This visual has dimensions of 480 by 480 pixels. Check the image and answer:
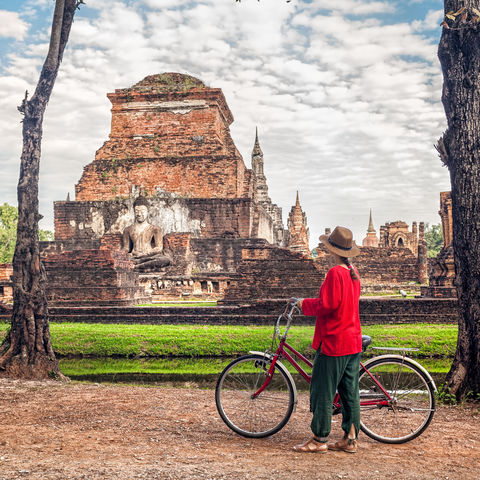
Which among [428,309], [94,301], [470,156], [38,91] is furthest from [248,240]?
[470,156]

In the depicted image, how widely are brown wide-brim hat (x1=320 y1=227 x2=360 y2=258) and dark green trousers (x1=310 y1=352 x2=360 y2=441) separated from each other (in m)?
0.69

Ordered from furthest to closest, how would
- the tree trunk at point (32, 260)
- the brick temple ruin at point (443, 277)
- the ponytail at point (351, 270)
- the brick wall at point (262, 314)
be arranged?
the brick temple ruin at point (443, 277), the brick wall at point (262, 314), the tree trunk at point (32, 260), the ponytail at point (351, 270)

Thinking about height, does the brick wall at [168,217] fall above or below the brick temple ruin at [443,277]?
above

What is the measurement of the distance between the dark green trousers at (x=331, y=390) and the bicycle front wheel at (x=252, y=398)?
0.30 m

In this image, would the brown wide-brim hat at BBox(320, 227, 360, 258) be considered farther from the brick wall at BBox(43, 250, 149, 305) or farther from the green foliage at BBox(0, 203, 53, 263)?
the green foliage at BBox(0, 203, 53, 263)

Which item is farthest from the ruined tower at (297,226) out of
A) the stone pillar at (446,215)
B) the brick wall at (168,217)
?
the stone pillar at (446,215)

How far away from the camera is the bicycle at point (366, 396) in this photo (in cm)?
409

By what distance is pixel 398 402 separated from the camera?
4.18 metres

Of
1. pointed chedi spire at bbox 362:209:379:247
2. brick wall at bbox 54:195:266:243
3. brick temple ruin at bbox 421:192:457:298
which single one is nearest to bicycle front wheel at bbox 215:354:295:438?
brick temple ruin at bbox 421:192:457:298

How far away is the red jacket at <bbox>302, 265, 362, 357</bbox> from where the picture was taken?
12.1 ft

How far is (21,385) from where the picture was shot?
5984 millimetres

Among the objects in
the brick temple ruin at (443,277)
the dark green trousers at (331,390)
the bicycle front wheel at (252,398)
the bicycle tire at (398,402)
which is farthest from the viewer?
the brick temple ruin at (443,277)

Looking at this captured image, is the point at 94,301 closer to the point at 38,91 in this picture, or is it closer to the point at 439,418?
the point at 38,91

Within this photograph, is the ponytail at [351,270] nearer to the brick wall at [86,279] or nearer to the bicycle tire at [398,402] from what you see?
the bicycle tire at [398,402]
